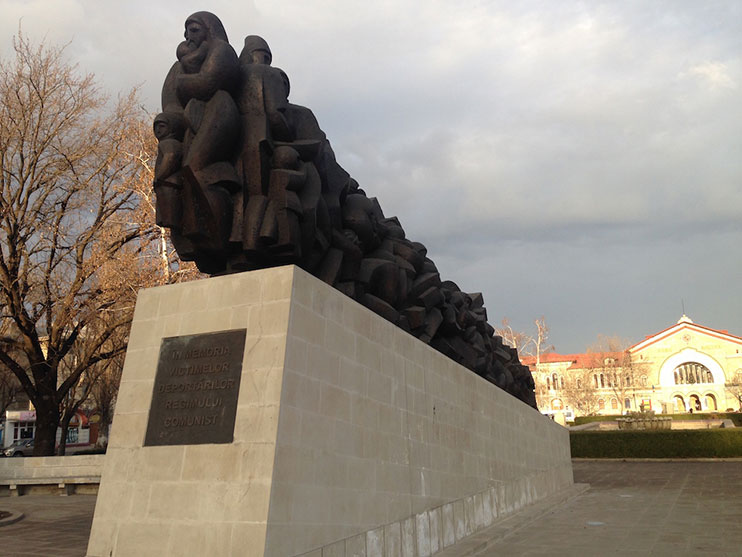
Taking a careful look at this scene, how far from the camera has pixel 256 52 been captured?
6.09m

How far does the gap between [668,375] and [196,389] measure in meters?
77.8

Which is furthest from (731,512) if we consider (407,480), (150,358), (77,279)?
(77,279)

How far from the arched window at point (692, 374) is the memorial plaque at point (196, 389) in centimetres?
7815

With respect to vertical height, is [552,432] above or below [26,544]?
above

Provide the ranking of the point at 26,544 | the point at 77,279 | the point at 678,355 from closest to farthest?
the point at 26,544 < the point at 77,279 < the point at 678,355

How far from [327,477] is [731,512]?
766 cm

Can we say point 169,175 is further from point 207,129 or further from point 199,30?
point 199,30

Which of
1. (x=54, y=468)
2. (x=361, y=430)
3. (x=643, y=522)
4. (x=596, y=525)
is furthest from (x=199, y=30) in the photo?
(x=54, y=468)

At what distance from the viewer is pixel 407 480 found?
5637mm

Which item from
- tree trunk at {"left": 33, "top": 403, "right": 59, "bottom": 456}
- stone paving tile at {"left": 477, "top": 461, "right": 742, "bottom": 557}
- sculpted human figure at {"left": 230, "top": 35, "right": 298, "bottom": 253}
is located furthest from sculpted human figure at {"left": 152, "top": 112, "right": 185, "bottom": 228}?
tree trunk at {"left": 33, "top": 403, "right": 59, "bottom": 456}

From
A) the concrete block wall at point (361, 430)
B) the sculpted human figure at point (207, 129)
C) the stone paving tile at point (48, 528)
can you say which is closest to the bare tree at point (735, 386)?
the concrete block wall at point (361, 430)

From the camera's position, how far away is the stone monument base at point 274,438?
4031mm

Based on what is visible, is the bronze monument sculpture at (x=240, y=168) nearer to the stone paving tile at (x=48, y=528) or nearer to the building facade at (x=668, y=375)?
the stone paving tile at (x=48, y=528)

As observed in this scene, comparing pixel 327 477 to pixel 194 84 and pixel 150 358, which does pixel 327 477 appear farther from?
pixel 194 84
